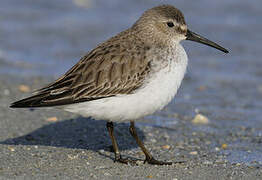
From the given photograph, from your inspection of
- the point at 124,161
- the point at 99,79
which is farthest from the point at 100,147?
the point at 99,79

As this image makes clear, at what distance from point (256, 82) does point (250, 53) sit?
1.62m

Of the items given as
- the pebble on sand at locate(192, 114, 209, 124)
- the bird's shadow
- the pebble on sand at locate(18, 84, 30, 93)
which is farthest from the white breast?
the pebble on sand at locate(18, 84, 30, 93)

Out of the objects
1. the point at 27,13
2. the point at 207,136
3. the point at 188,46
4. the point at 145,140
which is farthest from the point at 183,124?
the point at 27,13

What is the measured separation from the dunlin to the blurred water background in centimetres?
169

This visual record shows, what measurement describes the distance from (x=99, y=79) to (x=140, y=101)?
63cm

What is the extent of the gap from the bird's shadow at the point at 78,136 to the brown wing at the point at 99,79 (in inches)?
48.2

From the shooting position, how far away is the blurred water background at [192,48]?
10.2m

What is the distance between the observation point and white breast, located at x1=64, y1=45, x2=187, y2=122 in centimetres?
694

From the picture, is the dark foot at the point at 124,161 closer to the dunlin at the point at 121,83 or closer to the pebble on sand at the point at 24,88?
the dunlin at the point at 121,83

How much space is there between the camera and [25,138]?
8.34 m

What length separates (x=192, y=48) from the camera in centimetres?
1387

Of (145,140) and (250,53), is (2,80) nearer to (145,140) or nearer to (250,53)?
(145,140)

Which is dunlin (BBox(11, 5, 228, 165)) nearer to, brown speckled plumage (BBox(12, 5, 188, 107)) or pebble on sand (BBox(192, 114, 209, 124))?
brown speckled plumage (BBox(12, 5, 188, 107))

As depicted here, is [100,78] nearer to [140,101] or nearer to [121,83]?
[121,83]
